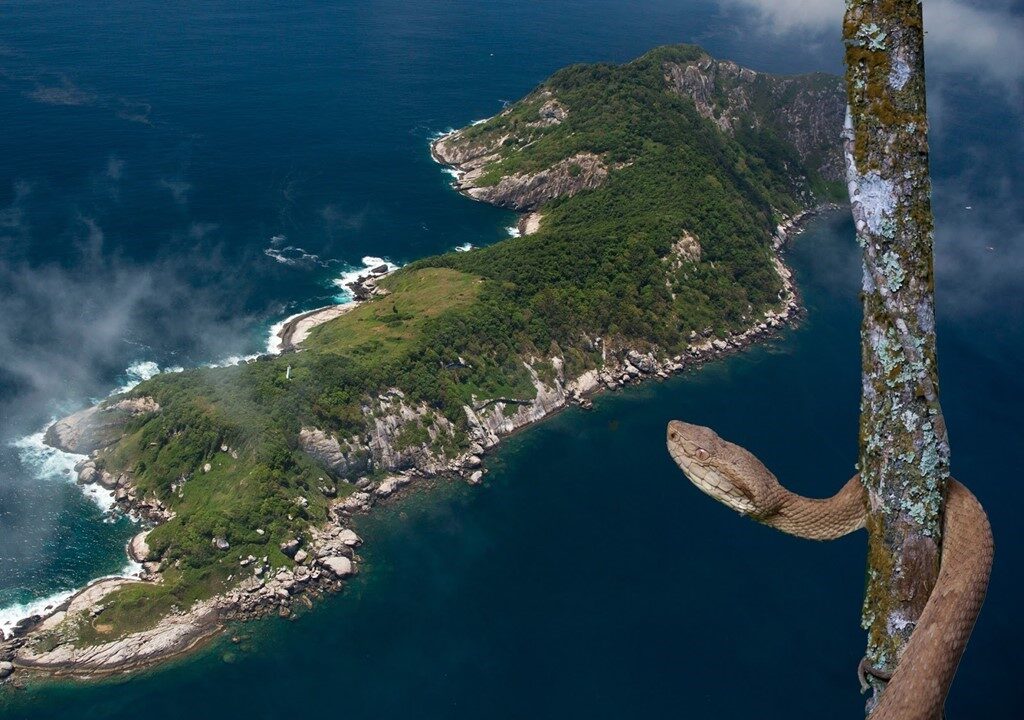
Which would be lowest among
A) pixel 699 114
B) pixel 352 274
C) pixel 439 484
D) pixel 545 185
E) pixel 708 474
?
pixel 439 484

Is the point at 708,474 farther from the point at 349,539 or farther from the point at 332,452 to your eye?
the point at 332,452

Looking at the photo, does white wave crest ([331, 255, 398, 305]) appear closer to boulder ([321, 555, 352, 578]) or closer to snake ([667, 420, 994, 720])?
boulder ([321, 555, 352, 578])

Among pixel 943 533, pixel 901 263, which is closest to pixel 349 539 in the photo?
pixel 943 533

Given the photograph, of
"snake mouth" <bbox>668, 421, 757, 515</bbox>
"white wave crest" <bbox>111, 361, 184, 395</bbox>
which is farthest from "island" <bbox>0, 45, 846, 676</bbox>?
"snake mouth" <bbox>668, 421, 757, 515</bbox>

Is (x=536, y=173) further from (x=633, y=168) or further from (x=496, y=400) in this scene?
(x=496, y=400)

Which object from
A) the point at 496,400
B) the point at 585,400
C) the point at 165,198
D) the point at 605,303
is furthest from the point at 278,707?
the point at 165,198
